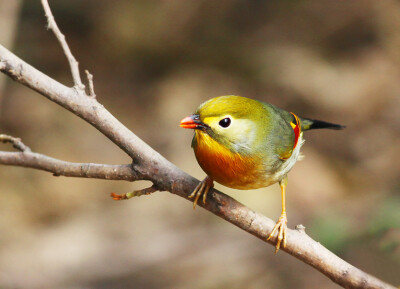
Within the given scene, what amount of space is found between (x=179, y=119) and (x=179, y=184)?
485cm

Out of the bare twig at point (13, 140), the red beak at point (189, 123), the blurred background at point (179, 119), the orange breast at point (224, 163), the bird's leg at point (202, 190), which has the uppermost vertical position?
the blurred background at point (179, 119)

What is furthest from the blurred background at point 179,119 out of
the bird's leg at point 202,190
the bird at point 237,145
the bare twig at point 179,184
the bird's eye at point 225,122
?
the bird's eye at point 225,122

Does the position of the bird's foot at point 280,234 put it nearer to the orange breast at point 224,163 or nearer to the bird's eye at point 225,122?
the orange breast at point 224,163

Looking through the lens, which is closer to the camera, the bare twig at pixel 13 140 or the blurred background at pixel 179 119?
the bare twig at pixel 13 140

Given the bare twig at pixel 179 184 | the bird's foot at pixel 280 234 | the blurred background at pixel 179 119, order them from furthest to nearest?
the blurred background at pixel 179 119 < the bird's foot at pixel 280 234 < the bare twig at pixel 179 184

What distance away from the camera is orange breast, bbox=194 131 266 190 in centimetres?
266

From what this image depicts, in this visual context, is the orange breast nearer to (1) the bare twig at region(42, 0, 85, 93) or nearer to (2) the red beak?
(2) the red beak

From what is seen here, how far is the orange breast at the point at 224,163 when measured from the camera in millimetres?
2662

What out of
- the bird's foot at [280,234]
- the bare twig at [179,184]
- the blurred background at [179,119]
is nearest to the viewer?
the bare twig at [179,184]

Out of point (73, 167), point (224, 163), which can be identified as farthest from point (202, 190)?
point (73, 167)

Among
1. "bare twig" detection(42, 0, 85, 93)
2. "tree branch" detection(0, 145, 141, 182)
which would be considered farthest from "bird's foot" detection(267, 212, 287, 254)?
"bare twig" detection(42, 0, 85, 93)

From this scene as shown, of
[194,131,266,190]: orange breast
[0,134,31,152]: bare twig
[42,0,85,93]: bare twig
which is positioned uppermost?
[42,0,85,93]: bare twig

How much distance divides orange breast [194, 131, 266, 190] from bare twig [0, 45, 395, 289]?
14cm

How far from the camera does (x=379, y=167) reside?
722 cm
